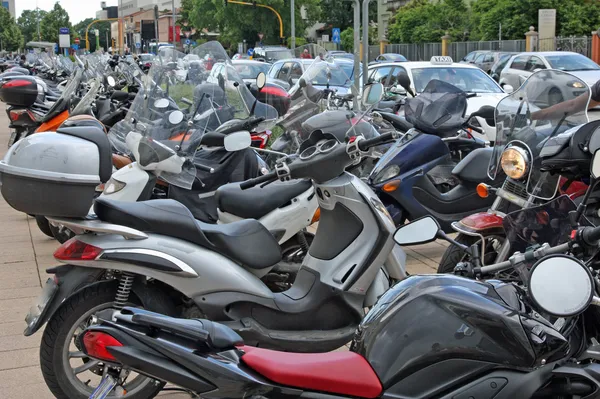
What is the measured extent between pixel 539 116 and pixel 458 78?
9618mm

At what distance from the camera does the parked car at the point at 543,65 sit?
71.2 feet

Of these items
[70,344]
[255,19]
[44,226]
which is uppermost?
[255,19]

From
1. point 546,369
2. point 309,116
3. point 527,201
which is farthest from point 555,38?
point 546,369

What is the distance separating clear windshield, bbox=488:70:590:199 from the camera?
470 cm

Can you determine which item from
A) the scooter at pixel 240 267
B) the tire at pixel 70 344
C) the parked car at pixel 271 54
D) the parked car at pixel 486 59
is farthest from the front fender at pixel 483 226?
the parked car at pixel 486 59

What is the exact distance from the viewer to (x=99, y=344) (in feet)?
7.74

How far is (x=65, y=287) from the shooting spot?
4027mm

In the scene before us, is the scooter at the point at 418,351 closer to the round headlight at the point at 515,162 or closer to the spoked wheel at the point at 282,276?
the round headlight at the point at 515,162

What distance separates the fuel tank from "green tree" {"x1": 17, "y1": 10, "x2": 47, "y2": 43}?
4451 inches

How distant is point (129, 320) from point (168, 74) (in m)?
5.11

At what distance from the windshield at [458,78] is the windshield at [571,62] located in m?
7.89

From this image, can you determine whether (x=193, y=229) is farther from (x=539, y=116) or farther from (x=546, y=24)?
(x=546, y=24)

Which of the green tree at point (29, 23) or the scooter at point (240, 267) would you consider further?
the green tree at point (29, 23)

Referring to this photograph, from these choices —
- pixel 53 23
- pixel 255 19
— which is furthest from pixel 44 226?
pixel 53 23
